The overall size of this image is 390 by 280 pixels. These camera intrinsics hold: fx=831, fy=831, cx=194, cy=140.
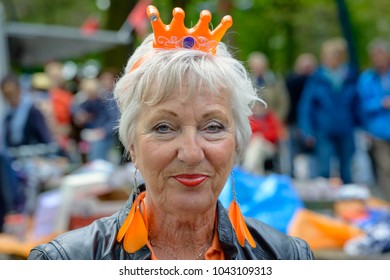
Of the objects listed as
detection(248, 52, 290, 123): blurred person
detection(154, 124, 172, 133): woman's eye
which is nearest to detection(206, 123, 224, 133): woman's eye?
detection(154, 124, 172, 133): woman's eye

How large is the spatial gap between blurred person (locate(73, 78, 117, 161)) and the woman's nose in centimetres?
1046

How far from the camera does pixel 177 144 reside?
215cm

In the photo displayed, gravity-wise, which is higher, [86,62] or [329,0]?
[86,62]

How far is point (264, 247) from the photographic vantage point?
7.73 ft

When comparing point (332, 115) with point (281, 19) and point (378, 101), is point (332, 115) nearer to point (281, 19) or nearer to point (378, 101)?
point (378, 101)

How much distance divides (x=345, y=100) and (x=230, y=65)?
7.71m

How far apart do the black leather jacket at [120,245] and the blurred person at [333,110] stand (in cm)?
725

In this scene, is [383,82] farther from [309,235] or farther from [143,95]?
[143,95]

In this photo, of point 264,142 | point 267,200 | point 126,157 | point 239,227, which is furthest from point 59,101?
point 239,227

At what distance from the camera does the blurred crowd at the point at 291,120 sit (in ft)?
27.2

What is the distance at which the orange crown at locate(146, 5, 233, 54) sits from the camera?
2170 millimetres

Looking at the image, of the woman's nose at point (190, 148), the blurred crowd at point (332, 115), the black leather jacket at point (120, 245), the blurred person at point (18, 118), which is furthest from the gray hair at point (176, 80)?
the blurred person at point (18, 118)

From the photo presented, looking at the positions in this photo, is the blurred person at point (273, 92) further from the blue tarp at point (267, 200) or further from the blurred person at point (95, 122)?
the blue tarp at point (267, 200)
